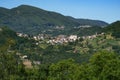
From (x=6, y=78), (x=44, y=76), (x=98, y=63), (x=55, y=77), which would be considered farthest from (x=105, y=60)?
(x=6, y=78)

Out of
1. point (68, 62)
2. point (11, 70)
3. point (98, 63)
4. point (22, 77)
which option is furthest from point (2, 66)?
point (98, 63)

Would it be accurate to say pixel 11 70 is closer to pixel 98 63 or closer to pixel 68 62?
pixel 68 62

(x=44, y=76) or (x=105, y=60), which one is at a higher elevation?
(x=105, y=60)

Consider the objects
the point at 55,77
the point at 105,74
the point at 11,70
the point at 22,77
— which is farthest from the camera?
the point at 11,70

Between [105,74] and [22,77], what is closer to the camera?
[105,74]

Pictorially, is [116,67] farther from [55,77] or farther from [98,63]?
[55,77]

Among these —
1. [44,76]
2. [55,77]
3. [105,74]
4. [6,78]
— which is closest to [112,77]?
[105,74]

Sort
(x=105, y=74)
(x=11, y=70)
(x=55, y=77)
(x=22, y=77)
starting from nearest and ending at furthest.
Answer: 1. (x=105, y=74)
2. (x=55, y=77)
3. (x=22, y=77)
4. (x=11, y=70)

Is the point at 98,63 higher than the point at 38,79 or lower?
higher

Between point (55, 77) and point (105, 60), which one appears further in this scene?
point (55, 77)
